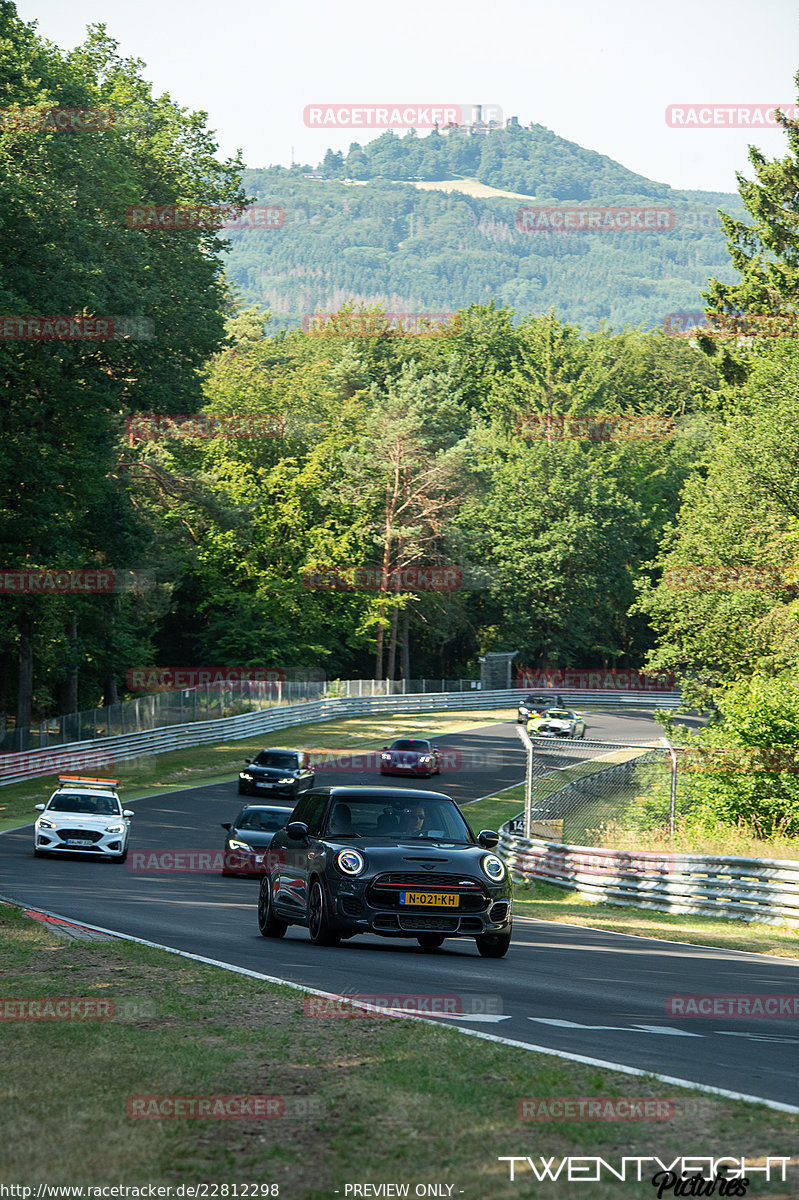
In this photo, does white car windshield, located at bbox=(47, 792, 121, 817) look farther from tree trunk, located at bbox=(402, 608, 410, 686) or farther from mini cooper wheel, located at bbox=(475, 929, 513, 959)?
tree trunk, located at bbox=(402, 608, 410, 686)

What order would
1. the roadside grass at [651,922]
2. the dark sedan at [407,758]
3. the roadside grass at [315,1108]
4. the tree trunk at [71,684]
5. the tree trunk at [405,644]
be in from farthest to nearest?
the tree trunk at [405,644]
the tree trunk at [71,684]
the dark sedan at [407,758]
the roadside grass at [651,922]
the roadside grass at [315,1108]

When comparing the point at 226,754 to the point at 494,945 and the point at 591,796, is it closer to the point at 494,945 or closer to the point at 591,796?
the point at 591,796

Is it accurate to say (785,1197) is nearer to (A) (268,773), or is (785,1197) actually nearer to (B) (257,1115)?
(B) (257,1115)

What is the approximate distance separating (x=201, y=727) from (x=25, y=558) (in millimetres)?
14354

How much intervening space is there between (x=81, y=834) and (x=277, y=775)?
1494 cm

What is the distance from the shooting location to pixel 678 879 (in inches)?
847

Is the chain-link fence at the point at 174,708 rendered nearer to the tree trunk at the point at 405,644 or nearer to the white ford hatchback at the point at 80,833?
the tree trunk at the point at 405,644

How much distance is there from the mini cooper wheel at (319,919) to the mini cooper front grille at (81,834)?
13.9m

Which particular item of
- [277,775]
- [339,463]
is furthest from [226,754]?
[339,463]

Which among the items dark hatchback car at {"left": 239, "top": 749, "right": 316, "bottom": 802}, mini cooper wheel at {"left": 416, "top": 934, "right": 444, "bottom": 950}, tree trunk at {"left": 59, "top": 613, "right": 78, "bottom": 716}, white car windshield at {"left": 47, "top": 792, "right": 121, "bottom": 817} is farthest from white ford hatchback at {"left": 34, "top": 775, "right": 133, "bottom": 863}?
tree trunk at {"left": 59, "top": 613, "right": 78, "bottom": 716}

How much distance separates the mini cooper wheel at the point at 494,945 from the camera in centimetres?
1358

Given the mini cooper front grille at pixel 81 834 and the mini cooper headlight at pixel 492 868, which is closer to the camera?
the mini cooper headlight at pixel 492 868

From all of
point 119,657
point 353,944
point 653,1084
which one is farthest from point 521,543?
point 653,1084

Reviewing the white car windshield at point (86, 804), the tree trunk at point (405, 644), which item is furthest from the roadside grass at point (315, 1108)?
the tree trunk at point (405, 644)
